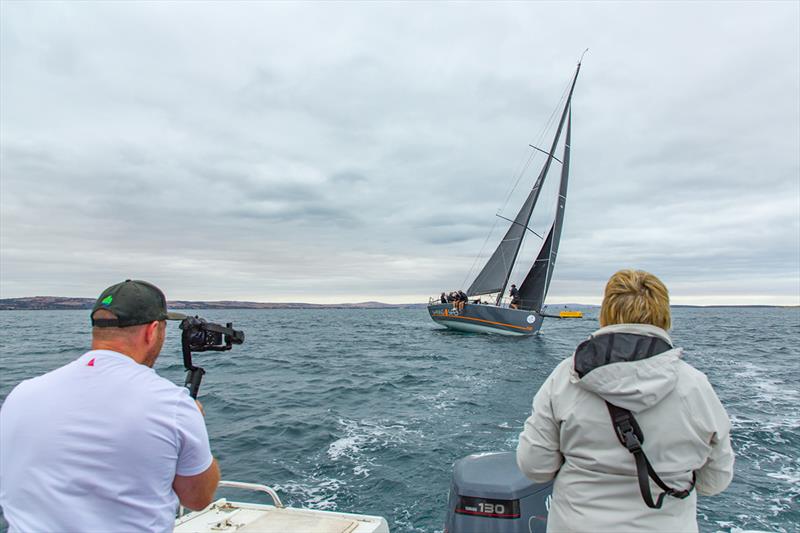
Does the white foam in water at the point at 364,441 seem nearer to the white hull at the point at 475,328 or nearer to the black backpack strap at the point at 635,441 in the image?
the black backpack strap at the point at 635,441

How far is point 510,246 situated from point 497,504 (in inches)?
1119

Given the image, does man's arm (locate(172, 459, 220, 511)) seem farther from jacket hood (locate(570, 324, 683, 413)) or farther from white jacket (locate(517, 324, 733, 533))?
jacket hood (locate(570, 324, 683, 413))

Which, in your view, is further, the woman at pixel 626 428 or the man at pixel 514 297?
the man at pixel 514 297

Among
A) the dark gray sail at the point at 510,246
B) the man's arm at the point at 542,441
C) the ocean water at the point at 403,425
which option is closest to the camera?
the man's arm at the point at 542,441

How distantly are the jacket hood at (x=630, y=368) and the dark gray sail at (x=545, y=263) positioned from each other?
27.2m

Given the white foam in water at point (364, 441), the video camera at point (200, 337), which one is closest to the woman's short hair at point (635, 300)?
the video camera at point (200, 337)

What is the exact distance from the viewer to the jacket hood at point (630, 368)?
1436mm

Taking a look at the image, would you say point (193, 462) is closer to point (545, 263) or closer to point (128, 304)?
point (128, 304)

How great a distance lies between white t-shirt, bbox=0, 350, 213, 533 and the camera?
1.30 meters

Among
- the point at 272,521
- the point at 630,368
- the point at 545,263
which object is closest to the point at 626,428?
the point at 630,368

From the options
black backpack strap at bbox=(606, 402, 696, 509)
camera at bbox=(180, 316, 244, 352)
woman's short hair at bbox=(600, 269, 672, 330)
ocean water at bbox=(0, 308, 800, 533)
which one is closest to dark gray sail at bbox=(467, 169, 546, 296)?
ocean water at bbox=(0, 308, 800, 533)

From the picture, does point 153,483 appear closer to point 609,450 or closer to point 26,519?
point 26,519

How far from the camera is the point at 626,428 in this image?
1462 millimetres

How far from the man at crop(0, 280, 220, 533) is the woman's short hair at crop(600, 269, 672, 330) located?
4.77 ft
